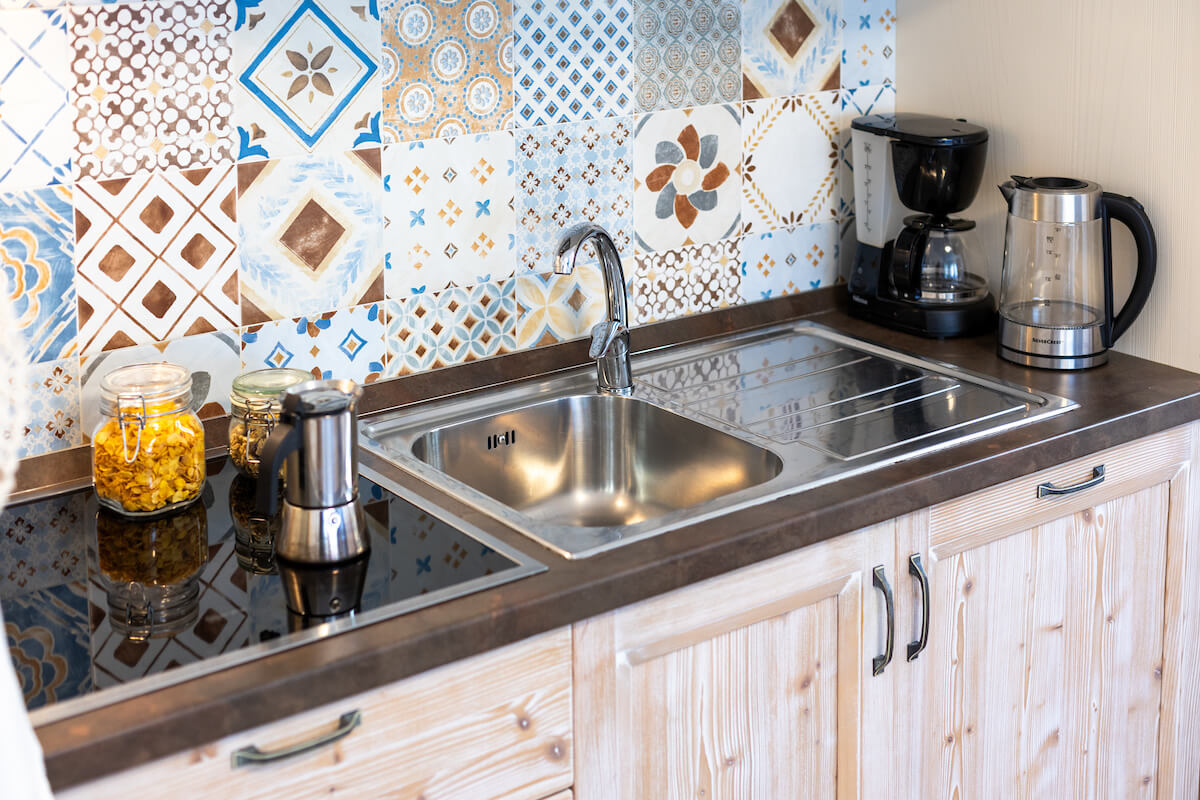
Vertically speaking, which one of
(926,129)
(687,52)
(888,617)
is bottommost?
(888,617)

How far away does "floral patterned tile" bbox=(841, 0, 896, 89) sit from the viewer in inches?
86.4

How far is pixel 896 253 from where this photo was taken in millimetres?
2135

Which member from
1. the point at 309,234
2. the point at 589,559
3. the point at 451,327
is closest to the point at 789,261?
the point at 451,327

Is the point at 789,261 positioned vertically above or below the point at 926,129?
below

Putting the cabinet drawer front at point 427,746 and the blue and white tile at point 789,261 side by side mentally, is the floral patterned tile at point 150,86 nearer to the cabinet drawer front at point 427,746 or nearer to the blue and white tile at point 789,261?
the cabinet drawer front at point 427,746

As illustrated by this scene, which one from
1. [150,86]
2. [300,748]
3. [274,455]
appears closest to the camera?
[300,748]

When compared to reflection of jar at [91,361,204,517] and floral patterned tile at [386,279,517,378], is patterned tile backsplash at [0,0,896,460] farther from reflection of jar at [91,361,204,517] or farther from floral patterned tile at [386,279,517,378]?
reflection of jar at [91,361,204,517]

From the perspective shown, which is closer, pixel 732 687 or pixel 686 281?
pixel 732 687

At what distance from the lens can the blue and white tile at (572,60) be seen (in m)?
1.87

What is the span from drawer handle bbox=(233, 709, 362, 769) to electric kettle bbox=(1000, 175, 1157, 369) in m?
1.21

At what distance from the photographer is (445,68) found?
1.80 m

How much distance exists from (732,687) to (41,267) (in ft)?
3.06

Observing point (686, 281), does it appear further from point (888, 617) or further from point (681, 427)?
point (888, 617)

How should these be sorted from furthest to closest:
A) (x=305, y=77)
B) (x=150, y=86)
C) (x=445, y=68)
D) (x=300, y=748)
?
(x=445, y=68), (x=305, y=77), (x=150, y=86), (x=300, y=748)
